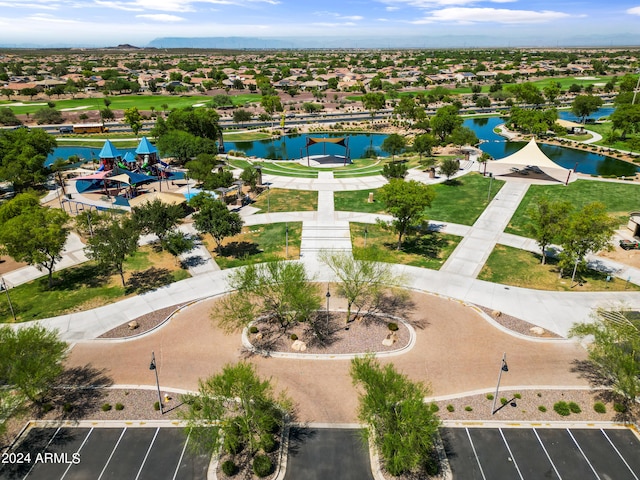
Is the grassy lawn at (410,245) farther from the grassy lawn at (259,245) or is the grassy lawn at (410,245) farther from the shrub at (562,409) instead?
the shrub at (562,409)

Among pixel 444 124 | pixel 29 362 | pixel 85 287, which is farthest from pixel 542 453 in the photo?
pixel 444 124

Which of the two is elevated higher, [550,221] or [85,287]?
[550,221]

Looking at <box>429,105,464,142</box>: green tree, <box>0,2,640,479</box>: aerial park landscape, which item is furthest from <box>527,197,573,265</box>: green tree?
<box>429,105,464,142</box>: green tree

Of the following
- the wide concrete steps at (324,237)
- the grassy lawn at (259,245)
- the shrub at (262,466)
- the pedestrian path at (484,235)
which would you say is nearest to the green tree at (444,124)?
the pedestrian path at (484,235)

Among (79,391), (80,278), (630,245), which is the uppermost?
(630,245)

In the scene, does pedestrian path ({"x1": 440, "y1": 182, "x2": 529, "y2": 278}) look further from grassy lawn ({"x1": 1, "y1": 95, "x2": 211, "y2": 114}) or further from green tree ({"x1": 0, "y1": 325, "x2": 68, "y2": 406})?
grassy lawn ({"x1": 1, "y1": 95, "x2": 211, "y2": 114})

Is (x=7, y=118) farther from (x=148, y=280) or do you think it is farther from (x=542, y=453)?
(x=542, y=453)
